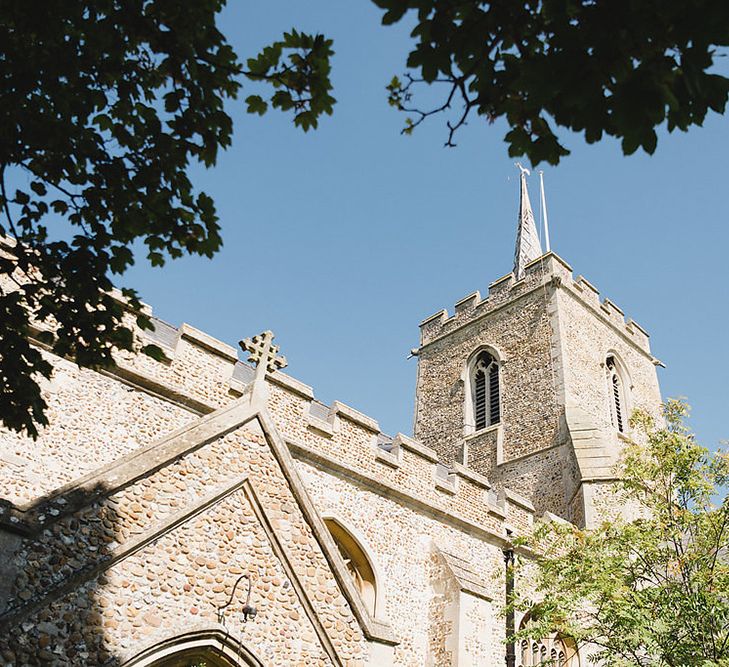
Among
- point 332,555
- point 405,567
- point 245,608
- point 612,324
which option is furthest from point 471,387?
point 245,608

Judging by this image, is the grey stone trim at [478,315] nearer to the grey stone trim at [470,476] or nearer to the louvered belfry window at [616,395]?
the louvered belfry window at [616,395]

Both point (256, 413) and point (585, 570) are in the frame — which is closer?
point (256, 413)

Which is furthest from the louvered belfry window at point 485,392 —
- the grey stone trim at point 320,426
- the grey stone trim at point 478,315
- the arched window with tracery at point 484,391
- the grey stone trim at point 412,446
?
the grey stone trim at point 320,426

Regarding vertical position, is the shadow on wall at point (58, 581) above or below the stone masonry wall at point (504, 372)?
below

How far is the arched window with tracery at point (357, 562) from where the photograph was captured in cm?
1038

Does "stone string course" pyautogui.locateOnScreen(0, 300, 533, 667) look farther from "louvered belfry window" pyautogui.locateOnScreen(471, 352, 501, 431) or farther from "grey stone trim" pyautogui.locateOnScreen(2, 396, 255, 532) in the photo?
"louvered belfry window" pyautogui.locateOnScreen(471, 352, 501, 431)

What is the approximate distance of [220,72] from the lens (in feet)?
14.6

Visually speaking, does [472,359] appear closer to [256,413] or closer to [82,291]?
[256,413]

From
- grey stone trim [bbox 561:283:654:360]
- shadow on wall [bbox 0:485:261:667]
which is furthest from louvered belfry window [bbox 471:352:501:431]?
shadow on wall [bbox 0:485:261:667]

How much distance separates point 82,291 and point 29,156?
966mm

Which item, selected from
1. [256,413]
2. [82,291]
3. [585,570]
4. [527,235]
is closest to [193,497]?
[256,413]

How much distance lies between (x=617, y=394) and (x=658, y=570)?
479 inches

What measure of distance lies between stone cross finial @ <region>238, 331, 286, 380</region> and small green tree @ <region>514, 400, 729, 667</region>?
5150 millimetres

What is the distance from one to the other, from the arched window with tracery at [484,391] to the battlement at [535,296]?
1680 millimetres
